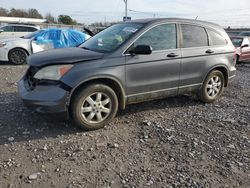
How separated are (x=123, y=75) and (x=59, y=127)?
137cm

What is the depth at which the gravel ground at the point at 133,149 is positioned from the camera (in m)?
3.37

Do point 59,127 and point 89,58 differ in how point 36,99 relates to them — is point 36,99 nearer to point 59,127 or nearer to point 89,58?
point 59,127

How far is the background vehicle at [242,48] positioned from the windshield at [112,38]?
8999mm

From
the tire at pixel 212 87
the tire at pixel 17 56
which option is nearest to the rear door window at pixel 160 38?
the tire at pixel 212 87

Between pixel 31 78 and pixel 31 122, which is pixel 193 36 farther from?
pixel 31 122

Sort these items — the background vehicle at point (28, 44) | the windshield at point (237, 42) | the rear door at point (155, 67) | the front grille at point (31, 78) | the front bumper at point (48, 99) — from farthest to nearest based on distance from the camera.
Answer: the windshield at point (237, 42)
the background vehicle at point (28, 44)
the rear door at point (155, 67)
the front grille at point (31, 78)
the front bumper at point (48, 99)

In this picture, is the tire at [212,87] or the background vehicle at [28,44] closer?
the tire at [212,87]

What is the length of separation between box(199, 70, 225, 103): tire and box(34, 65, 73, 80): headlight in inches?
120

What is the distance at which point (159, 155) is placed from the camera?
12.9 feet

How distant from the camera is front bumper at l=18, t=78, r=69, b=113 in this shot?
4281 mm

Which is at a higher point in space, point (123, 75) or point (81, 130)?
point (123, 75)

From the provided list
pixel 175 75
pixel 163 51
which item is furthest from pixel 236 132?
pixel 163 51

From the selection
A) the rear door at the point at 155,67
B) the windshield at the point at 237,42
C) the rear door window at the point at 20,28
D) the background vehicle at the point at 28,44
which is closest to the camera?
the rear door at the point at 155,67

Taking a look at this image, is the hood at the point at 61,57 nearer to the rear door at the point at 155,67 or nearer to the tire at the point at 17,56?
the rear door at the point at 155,67
